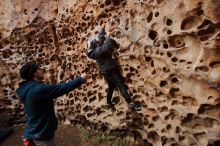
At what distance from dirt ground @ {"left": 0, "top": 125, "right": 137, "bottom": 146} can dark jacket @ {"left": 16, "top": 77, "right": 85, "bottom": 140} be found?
91.7 inches

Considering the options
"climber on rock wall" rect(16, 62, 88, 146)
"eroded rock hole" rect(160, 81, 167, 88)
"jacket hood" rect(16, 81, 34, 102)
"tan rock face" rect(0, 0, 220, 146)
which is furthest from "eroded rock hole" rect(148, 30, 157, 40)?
"jacket hood" rect(16, 81, 34, 102)

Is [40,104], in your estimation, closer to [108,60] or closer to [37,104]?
[37,104]

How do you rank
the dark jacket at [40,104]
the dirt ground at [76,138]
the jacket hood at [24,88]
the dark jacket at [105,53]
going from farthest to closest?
the dirt ground at [76,138], the dark jacket at [105,53], the jacket hood at [24,88], the dark jacket at [40,104]

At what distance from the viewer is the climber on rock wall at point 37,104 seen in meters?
4.03

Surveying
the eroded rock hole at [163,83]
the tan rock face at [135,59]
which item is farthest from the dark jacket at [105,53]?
the eroded rock hole at [163,83]

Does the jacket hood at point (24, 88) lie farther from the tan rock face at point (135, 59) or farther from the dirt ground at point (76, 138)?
the dirt ground at point (76, 138)

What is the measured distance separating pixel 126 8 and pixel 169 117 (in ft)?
5.97

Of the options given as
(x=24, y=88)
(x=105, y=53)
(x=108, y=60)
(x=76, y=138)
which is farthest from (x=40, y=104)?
(x=76, y=138)

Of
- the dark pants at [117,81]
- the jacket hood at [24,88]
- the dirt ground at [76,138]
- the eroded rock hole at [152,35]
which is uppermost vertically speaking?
the eroded rock hole at [152,35]

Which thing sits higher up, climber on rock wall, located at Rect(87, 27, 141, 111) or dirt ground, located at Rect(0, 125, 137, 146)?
climber on rock wall, located at Rect(87, 27, 141, 111)

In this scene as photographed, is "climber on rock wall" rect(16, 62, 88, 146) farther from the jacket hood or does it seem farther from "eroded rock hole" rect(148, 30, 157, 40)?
"eroded rock hole" rect(148, 30, 157, 40)

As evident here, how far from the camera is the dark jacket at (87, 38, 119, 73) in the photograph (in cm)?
548

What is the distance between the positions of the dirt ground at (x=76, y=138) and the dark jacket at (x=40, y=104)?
2.33m

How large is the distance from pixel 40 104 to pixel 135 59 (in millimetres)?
1971
